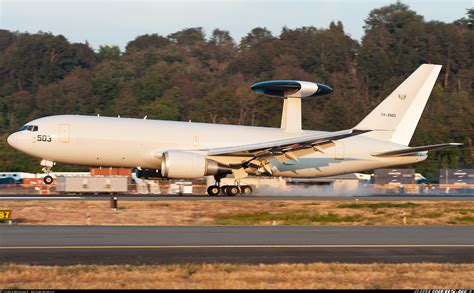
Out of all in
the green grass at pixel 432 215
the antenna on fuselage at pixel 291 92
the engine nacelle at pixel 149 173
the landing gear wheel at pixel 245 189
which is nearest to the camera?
the green grass at pixel 432 215

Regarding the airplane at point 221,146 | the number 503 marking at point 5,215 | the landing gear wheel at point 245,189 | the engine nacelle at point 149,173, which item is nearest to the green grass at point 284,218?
the number 503 marking at point 5,215

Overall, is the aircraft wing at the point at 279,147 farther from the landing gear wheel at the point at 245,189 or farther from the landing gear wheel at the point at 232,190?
the landing gear wheel at the point at 245,189

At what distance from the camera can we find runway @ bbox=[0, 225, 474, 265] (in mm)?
19891

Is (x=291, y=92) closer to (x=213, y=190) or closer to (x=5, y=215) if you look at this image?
(x=213, y=190)

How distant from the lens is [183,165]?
40.8 metres

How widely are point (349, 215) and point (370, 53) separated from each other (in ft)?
326

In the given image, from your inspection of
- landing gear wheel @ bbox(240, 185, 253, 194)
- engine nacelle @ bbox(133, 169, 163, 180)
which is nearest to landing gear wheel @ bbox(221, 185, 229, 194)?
landing gear wheel @ bbox(240, 185, 253, 194)

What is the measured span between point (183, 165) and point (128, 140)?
2.97 metres

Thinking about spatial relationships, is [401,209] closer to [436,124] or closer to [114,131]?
[114,131]

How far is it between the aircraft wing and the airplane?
46 millimetres

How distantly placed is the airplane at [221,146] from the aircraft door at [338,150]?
51mm

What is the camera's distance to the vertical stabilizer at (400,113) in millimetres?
47094

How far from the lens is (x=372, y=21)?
14762 cm

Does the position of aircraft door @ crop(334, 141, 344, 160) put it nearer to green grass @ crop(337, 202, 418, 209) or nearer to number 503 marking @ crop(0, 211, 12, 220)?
green grass @ crop(337, 202, 418, 209)
